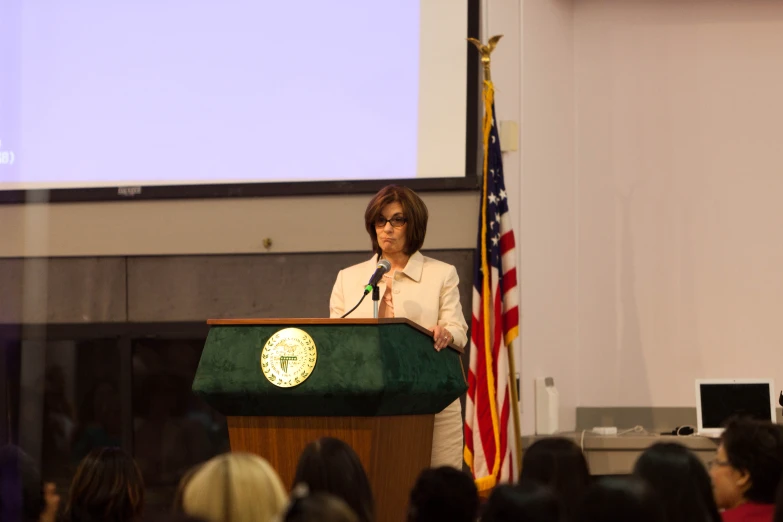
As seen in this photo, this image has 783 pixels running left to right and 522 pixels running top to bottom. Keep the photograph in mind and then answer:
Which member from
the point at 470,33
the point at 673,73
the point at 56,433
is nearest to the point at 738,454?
the point at 470,33

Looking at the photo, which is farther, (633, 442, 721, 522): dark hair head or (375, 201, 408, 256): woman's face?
(375, 201, 408, 256): woman's face

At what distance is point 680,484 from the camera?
249 cm

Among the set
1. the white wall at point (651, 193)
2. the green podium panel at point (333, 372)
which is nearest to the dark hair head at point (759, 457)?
the green podium panel at point (333, 372)

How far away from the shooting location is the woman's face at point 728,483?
2910mm

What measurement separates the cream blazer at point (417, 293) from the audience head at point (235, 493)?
6.18 ft

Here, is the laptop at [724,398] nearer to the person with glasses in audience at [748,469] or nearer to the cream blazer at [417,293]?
the cream blazer at [417,293]

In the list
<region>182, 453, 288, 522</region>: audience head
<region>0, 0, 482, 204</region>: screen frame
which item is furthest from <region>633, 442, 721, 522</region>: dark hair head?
<region>0, 0, 482, 204</region>: screen frame

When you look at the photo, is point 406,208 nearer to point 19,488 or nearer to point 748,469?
point 748,469

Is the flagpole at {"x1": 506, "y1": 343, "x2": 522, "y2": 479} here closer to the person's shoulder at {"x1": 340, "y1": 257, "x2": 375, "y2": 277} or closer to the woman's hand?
the person's shoulder at {"x1": 340, "y1": 257, "x2": 375, "y2": 277}

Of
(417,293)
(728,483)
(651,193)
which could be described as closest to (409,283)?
(417,293)

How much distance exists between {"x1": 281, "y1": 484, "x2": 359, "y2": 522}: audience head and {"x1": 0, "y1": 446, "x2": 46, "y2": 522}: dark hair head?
3.39 ft

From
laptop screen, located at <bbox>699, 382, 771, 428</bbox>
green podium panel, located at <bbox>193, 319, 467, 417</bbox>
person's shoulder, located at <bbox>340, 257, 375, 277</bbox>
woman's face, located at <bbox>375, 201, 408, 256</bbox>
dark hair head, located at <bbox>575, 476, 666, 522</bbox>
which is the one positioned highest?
woman's face, located at <bbox>375, 201, 408, 256</bbox>

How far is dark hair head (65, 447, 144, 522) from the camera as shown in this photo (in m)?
2.71

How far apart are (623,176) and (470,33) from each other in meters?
1.39
